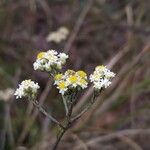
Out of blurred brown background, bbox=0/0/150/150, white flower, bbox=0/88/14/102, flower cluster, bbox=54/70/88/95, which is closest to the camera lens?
flower cluster, bbox=54/70/88/95

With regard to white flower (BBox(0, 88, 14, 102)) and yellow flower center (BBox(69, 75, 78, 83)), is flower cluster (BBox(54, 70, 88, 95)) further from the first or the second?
white flower (BBox(0, 88, 14, 102))

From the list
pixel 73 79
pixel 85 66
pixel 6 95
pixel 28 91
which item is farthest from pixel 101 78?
pixel 85 66

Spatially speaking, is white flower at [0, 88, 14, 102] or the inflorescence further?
white flower at [0, 88, 14, 102]

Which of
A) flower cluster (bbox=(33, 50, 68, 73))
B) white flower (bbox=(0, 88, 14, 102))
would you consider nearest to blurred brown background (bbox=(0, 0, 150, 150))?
white flower (bbox=(0, 88, 14, 102))

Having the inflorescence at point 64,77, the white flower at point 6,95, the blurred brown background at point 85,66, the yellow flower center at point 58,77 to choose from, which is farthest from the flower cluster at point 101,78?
the white flower at point 6,95

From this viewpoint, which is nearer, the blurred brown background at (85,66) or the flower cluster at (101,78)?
the flower cluster at (101,78)

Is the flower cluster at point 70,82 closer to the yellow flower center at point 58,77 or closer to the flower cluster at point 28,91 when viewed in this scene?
the yellow flower center at point 58,77

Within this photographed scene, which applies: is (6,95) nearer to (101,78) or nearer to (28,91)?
(28,91)

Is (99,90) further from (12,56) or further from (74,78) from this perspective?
(12,56)

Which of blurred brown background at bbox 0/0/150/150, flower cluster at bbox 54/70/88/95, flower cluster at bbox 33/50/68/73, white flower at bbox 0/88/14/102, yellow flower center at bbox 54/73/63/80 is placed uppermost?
blurred brown background at bbox 0/0/150/150

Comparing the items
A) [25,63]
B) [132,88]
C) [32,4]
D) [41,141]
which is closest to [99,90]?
[41,141]
